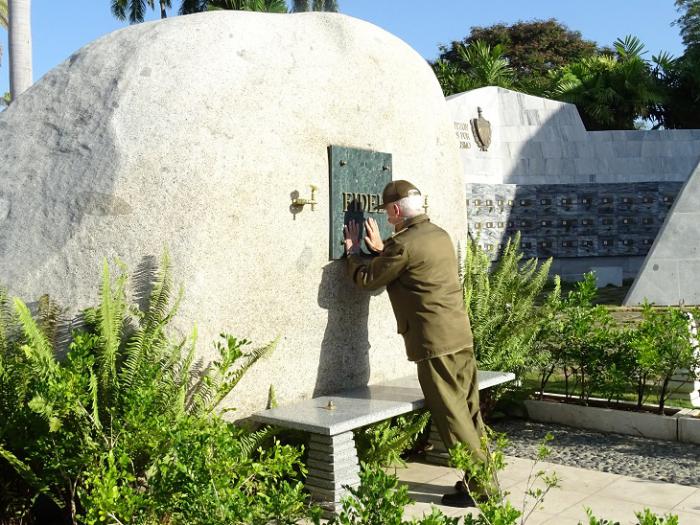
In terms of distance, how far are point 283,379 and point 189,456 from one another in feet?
5.10

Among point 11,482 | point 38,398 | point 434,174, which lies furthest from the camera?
point 434,174

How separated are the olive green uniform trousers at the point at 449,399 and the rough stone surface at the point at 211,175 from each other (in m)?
0.69

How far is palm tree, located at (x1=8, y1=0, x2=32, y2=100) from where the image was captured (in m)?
10.5

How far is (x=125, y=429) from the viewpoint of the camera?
10.2 ft

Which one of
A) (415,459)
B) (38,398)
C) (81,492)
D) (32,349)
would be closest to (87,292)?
(32,349)

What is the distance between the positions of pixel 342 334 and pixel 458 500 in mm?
1213

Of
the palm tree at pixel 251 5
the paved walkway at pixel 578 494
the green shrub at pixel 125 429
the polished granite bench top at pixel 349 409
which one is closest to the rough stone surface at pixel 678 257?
the paved walkway at pixel 578 494

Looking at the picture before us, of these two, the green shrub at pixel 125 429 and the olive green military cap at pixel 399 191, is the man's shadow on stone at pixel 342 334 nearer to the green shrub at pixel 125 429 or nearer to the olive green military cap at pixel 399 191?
the olive green military cap at pixel 399 191

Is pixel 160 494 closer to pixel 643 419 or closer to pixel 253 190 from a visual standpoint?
pixel 253 190

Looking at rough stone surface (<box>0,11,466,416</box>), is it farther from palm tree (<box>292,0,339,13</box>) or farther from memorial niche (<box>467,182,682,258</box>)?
palm tree (<box>292,0,339,13</box>)

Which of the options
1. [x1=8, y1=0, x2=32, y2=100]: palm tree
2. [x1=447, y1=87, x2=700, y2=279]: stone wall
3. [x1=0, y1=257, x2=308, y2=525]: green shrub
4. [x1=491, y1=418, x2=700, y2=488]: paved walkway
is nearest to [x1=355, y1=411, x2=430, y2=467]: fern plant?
[x1=0, y1=257, x2=308, y2=525]: green shrub

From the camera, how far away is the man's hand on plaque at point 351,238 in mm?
4520

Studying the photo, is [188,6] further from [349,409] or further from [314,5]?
[349,409]

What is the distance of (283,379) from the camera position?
13.9 feet
